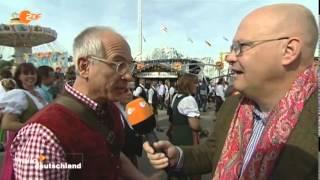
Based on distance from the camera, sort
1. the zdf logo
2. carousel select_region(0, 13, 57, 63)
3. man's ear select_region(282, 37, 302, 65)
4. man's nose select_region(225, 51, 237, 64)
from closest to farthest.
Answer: man's ear select_region(282, 37, 302, 65), man's nose select_region(225, 51, 237, 64), the zdf logo, carousel select_region(0, 13, 57, 63)

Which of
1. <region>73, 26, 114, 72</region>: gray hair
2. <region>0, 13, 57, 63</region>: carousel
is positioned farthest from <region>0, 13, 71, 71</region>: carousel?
<region>73, 26, 114, 72</region>: gray hair

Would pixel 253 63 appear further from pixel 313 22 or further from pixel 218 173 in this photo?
pixel 218 173

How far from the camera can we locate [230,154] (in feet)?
6.58

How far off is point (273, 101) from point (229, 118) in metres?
0.33

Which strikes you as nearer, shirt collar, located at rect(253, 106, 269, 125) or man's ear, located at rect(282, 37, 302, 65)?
man's ear, located at rect(282, 37, 302, 65)

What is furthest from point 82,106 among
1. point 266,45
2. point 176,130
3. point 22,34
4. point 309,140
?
point 22,34

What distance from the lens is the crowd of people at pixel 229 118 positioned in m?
1.77

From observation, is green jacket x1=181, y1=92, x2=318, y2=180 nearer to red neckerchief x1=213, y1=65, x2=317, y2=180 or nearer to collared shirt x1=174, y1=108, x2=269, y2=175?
red neckerchief x1=213, y1=65, x2=317, y2=180

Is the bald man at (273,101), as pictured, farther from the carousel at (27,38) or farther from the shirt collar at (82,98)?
the carousel at (27,38)

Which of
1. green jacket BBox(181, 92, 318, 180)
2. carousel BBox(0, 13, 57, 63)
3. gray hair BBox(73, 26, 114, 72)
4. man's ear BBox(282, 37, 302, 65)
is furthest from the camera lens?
carousel BBox(0, 13, 57, 63)

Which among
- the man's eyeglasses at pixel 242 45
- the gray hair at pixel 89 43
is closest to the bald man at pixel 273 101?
the man's eyeglasses at pixel 242 45

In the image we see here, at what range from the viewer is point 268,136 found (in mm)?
1841

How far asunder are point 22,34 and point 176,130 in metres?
70.0

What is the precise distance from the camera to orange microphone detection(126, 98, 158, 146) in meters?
2.06
